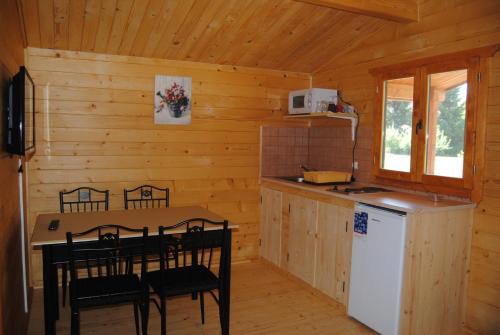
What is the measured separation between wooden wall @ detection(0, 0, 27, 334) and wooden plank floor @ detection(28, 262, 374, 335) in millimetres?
477

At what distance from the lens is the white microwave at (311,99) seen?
4094 mm

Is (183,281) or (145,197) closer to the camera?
(183,281)

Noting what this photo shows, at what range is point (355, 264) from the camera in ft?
10.7

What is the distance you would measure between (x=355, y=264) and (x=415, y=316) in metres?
0.56

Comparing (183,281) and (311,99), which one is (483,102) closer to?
(311,99)

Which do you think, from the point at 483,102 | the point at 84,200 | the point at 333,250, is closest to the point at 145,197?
the point at 84,200

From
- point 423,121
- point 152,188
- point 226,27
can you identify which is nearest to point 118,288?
point 152,188

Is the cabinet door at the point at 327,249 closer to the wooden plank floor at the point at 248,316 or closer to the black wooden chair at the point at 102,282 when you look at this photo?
the wooden plank floor at the point at 248,316

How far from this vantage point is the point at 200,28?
11.7 feet

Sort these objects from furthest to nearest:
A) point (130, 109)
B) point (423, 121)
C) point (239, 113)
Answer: point (239, 113)
point (130, 109)
point (423, 121)

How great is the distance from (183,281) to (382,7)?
2.54 meters

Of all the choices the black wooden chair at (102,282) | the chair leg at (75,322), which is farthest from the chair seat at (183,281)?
the chair leg at (75,322)

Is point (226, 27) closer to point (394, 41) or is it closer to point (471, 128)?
point (394, 41)

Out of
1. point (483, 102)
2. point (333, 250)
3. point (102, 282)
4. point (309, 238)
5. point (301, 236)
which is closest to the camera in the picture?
point (102, 282)
